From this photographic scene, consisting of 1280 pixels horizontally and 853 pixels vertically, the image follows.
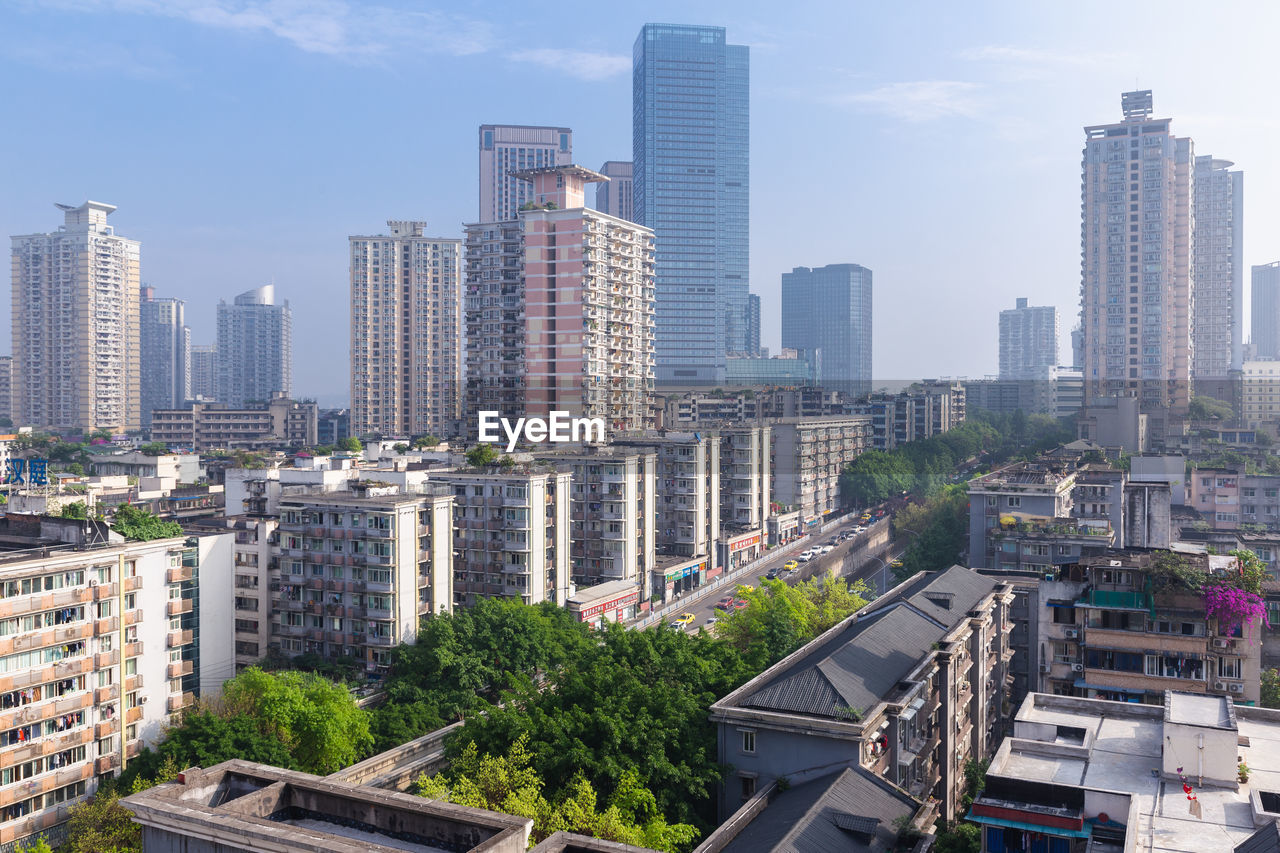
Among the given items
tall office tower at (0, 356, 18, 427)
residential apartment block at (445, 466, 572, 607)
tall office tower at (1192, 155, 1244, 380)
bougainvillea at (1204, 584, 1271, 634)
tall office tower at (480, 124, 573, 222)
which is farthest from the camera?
tall office tower at (480, 124, 573, 222)

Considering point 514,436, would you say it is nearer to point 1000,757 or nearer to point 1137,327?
point 1000,757

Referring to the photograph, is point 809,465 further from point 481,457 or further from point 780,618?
point 780,618

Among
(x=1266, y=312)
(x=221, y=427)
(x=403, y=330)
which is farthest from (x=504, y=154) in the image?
(x=1266, y=312)

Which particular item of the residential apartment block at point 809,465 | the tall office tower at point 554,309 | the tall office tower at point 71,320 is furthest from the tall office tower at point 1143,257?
the tall office tower at point 71,320

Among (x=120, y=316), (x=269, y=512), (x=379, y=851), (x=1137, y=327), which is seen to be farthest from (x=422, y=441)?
(x=120, y=316)

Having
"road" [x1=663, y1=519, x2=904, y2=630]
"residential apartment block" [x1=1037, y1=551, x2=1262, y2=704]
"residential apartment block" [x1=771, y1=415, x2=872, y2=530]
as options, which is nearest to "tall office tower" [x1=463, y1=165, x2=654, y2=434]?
"residential apartment block" [x1=771, y1=415, x2=872, y2=530]

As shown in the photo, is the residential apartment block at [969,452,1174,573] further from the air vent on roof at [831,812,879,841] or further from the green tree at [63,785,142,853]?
the green tree at [63,785,142,853]

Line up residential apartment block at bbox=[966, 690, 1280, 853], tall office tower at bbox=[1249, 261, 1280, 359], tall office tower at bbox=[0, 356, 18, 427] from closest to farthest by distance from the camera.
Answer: residential apartment block at bbox=[966, 690, 1280, 853]
tall office tower at bbox=[0, 356, 18, 427]
tall office tower at bbox=[1249, 261, 1280, 359]
